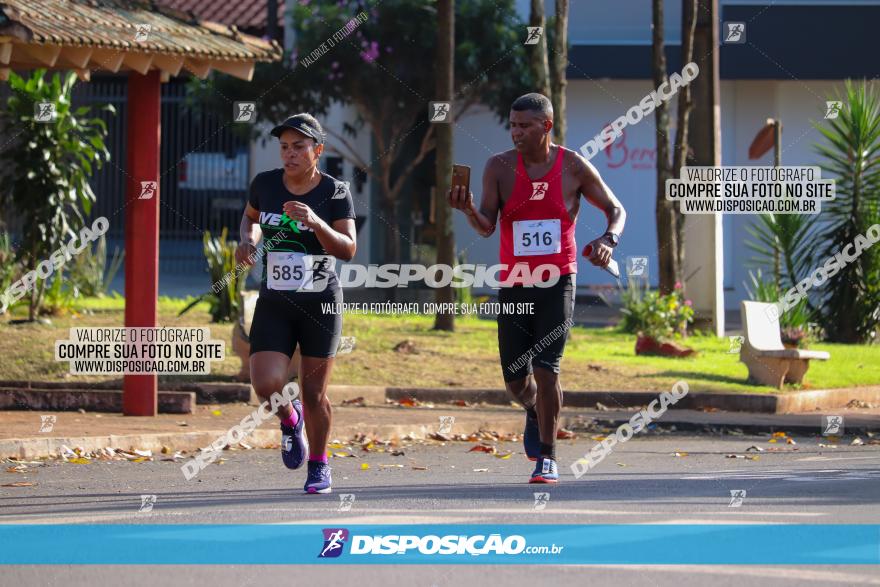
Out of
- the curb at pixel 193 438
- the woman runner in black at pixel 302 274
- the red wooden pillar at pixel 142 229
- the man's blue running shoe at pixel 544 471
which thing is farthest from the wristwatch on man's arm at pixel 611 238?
the red wooden pillar at pixel 142 229

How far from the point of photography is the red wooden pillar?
12.2 m

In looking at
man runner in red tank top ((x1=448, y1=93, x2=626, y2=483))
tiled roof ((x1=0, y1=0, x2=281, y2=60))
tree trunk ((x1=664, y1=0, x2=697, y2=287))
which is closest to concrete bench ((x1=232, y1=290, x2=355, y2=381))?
tiled roof ((x1=0, y1=0, x2=281, y2=60))

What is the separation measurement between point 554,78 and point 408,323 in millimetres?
Result: 3460

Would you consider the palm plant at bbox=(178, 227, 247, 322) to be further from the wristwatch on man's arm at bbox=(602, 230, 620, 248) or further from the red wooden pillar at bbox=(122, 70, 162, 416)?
the wristwatch on man's arm at bbox=(602, 230, 620, 248)

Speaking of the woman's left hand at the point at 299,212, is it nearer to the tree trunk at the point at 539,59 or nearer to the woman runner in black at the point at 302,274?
the woman runner in black at the point at 302,274

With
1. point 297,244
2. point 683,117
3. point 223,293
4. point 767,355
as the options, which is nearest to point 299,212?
point 297,244

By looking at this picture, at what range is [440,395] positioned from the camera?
1405cm

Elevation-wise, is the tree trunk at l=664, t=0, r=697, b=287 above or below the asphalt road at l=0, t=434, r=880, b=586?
above

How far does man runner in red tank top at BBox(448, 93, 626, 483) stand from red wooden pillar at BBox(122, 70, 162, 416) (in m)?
4.22

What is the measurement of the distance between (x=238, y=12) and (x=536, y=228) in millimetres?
22205

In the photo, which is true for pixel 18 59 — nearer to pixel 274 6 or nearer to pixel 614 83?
pixel 274 6

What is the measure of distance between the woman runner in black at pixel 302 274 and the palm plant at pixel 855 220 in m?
11.6

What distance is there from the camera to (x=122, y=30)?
1168cm

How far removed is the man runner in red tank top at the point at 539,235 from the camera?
8586mm
